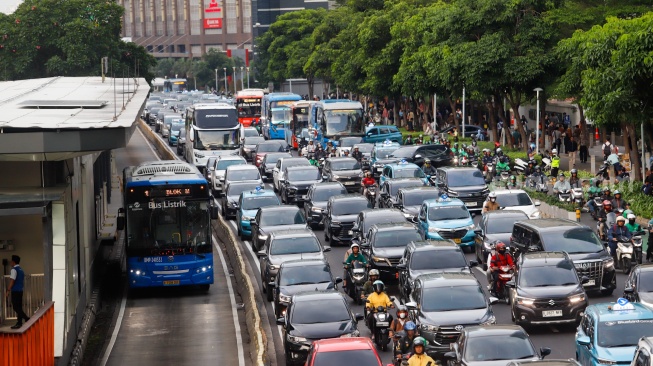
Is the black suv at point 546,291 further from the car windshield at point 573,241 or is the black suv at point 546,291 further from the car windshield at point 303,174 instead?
the car windshield at point 303,174

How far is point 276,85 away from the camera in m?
144

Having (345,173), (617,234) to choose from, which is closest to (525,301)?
(617,234)

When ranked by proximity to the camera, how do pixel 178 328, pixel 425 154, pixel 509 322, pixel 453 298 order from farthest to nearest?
pixel 425 154
pixel 178 328
pixel 509 322
pixel 453 298

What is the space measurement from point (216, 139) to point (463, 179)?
22164 mm

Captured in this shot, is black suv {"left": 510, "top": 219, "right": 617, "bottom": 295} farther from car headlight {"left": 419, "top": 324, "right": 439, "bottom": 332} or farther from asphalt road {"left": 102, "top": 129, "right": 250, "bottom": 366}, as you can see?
asphalt road {"left": 102, "top": 129, "right": 250, "bottom": 366}

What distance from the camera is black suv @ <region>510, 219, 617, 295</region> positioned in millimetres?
28500

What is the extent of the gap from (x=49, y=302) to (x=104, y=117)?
4.80m

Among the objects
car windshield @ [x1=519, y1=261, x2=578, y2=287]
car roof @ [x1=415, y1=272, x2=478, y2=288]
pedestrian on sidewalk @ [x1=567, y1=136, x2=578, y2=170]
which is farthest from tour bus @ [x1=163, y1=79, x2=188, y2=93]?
car roof @ [x1=415, y1=272, x2=478, y2=288]

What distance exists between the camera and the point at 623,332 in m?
→ 20.3

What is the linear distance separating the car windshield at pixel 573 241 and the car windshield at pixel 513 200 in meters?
9.22

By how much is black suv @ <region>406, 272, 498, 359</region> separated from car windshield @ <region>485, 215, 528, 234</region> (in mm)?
8255

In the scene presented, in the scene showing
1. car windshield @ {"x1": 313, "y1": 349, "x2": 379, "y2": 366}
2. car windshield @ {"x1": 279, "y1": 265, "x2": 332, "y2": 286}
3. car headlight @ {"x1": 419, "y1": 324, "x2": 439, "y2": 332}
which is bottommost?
car headlight @ {"x1": 419, "y1": 324, "x2": 439, "y2": 332}

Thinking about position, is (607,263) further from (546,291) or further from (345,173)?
(345,173)

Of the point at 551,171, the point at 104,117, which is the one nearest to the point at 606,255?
the point at 104,117
